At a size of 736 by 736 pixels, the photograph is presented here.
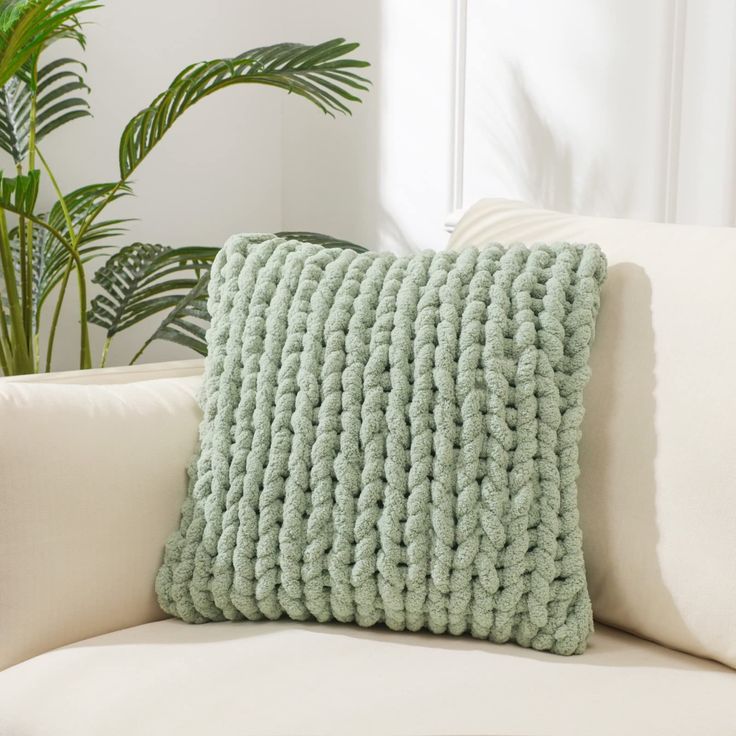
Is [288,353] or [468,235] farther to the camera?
[468,235]

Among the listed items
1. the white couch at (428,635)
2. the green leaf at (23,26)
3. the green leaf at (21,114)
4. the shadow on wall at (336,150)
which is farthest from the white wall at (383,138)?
the white couch at (428,635)

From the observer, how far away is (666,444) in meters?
0.88

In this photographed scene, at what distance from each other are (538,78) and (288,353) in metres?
0.90

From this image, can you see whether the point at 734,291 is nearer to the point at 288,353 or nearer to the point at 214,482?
the point at 288,353

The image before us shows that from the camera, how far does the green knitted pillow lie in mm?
870

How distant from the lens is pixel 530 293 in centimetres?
92

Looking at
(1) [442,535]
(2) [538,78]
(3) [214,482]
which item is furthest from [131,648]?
(2) [538,78]

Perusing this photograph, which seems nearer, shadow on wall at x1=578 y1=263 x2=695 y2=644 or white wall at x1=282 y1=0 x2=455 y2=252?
shadow on wall at x1=578 y1=263 x2=695 y2=644

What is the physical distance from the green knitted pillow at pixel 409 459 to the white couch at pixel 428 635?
41 mm

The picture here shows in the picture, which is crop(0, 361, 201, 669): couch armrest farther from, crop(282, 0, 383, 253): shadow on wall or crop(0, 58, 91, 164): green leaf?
crop(282, 0, 383, 253): shadow on wall

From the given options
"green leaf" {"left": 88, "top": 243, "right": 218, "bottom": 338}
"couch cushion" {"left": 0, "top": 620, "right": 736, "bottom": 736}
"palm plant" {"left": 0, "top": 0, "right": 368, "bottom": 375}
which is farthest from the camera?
"green leaf" {"left": 88, "top": 243, "right": 218, "bottom": 338}

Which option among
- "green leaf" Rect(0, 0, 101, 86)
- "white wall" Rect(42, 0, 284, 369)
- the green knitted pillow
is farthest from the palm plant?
the green knitted pillow

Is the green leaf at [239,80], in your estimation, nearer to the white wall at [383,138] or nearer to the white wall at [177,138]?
the white wall at [383,138]

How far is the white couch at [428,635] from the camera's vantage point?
75 centimetres
